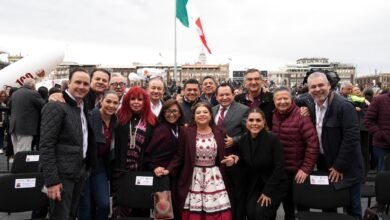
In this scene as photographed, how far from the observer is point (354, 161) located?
3672 millimetres

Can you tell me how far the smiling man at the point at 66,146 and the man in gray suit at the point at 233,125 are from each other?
143cm

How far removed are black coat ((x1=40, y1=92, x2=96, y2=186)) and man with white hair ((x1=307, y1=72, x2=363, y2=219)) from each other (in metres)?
2.20

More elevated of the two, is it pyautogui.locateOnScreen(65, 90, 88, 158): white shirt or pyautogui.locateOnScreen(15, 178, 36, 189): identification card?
pyautogui.locateOnScreen(65, 90, 88, 158): white shirt

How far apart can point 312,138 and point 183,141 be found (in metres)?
1.21

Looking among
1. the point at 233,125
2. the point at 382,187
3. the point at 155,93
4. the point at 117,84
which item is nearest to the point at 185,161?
the point at 233,125

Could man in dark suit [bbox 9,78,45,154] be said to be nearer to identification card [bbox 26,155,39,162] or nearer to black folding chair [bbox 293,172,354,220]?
identification card [bbox 26,155,39,162]

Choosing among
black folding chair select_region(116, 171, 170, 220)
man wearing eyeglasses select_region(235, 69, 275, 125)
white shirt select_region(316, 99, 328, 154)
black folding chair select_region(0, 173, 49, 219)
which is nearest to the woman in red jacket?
white shirt select_region(316, 99, 328, 154)

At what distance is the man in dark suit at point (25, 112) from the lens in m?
6.92

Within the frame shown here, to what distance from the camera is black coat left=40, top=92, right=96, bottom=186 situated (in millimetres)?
2938

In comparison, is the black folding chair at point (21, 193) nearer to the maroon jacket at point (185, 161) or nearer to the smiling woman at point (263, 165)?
the maroon jacket at point (185, 161)

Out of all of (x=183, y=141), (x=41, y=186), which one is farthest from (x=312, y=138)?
(x=41, y=186)

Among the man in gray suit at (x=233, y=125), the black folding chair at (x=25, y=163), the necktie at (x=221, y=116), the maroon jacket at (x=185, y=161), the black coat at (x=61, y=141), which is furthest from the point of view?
the black folding chair at (x=25, y=163)

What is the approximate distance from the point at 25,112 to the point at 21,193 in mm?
3859

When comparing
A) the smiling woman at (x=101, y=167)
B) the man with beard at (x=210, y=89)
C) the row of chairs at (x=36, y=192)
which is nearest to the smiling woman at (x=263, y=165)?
the row of chairs at (x=36, y=192)
